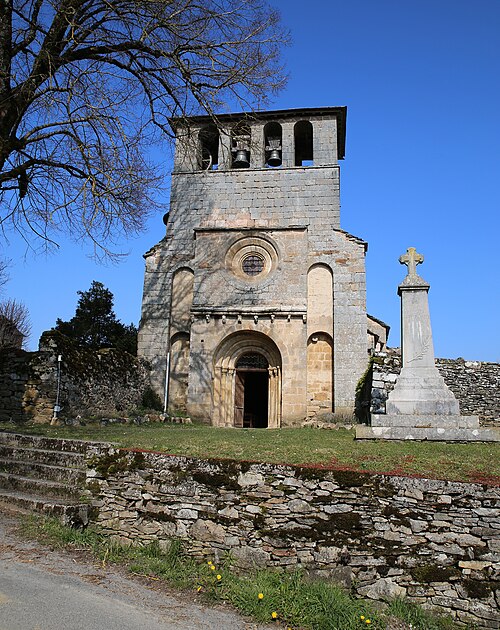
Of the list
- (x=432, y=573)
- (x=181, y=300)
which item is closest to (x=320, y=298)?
(x=181, y=300)

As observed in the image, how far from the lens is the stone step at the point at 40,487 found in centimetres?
677

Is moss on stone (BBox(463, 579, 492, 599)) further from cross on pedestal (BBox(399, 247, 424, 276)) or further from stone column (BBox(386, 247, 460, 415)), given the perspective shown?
cross on pedestal (BBox(399, 247, 424, 276))

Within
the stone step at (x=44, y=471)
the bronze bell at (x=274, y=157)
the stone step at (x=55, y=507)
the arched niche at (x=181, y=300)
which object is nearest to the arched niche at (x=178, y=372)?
the arched niche at (x=181, y=300)

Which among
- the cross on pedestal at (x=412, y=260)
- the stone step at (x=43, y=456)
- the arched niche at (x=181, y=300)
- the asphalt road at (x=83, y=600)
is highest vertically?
the arched niche at (x=181, y=300)

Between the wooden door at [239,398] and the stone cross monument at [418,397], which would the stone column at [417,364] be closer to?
the stone cross monument at [418,397]

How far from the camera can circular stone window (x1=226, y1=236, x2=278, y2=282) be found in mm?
18122

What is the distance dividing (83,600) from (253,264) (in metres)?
14.6

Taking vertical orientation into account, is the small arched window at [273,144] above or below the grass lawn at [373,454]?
above

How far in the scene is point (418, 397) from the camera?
8.84m

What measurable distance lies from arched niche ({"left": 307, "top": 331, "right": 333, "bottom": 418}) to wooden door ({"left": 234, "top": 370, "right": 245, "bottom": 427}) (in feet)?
8.16

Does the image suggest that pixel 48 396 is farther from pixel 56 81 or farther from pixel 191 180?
pixel 191 180

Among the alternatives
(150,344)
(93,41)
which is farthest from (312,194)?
(93,41)

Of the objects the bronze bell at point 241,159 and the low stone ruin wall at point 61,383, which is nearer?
the low stone ruin wall at point 61,383

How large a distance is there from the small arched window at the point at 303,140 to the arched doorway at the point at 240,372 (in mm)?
8026
